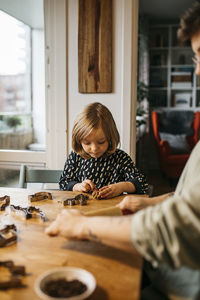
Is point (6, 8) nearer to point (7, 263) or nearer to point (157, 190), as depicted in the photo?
point (7, 263)

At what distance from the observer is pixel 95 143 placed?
66.7 inches

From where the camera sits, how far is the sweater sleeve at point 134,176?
1648 millimetres

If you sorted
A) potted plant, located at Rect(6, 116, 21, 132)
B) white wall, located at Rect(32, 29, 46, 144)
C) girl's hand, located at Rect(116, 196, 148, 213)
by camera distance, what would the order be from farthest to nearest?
potted plant, located at Rect(6, 116, 21, 132) → white wall, located at Rect(32, 29, 46, 144) → girl's hand, located at Rect(116, 196, 148, 213)

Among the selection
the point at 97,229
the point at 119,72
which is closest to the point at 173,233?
the point at 97,229

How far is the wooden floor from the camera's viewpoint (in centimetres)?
459

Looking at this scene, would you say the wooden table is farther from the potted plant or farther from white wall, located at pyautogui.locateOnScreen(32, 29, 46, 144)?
the potted plant

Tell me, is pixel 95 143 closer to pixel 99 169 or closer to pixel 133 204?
pixel 99 169

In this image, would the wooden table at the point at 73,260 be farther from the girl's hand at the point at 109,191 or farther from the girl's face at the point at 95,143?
the girl's face at the point at 95,143

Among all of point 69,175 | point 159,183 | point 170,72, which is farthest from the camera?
point 170,72

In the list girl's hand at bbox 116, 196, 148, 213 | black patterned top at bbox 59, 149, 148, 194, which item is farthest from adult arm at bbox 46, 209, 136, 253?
black patterned top at bbox 59, 149, 148, 194

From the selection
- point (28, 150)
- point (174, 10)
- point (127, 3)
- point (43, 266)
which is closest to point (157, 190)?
point (28, 150)

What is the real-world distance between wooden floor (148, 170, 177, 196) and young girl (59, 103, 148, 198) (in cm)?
268

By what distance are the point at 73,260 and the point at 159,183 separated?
14.1ft

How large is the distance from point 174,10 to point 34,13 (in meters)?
4.07
